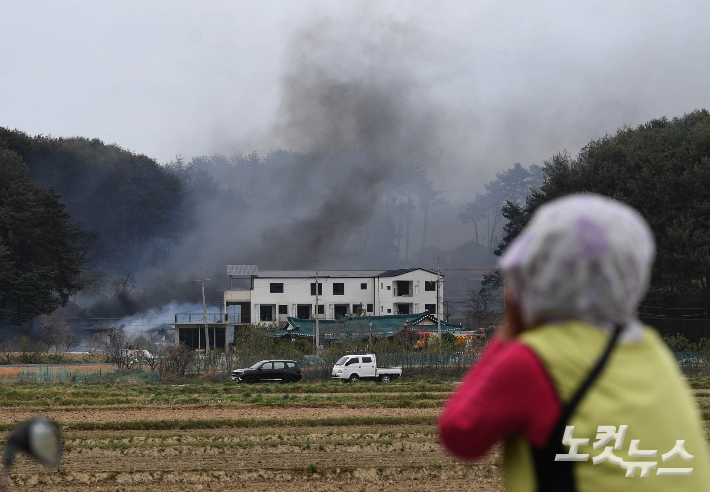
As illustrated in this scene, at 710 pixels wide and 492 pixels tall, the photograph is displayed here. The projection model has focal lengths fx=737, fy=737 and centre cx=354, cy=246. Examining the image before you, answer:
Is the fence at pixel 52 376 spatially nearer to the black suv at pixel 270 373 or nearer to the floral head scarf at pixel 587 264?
the black suv at pixel 270 373

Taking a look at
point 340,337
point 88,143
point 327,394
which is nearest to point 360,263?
point 88,143

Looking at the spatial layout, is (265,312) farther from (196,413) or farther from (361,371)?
(196,413)

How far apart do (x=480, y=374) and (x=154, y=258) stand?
107 m

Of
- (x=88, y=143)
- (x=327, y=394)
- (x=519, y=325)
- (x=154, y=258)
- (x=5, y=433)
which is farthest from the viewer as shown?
(x=88, y=143)

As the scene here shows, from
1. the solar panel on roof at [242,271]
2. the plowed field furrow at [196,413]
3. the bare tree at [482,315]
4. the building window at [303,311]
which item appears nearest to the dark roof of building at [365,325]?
the building window at [303,311]

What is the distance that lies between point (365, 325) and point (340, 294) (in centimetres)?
2011

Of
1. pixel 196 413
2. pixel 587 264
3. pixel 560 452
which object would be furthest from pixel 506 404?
pixel 196 413

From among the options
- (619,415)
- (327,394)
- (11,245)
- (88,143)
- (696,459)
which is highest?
(88,143)

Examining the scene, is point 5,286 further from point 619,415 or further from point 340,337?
point 619,415

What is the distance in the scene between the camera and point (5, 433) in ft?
55.1

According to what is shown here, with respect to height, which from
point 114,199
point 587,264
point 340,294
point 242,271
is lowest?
point 587,264

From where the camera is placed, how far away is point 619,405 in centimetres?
169

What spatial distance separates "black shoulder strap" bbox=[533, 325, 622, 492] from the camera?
1.70m

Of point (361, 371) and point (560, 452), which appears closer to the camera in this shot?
point (560, 452)
